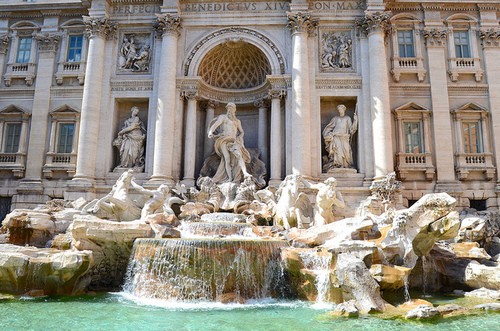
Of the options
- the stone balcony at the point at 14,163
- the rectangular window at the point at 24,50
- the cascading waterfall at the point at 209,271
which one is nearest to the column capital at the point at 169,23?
the rectangular window at the point at 24,50

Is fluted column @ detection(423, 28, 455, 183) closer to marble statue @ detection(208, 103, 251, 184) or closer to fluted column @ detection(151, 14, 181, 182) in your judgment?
marble statue @ detection(208, 103, 251, 184)

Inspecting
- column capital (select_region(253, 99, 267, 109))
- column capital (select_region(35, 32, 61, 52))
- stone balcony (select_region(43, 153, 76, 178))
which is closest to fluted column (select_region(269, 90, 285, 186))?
column capital (select_region(253, 99, 267, 109))

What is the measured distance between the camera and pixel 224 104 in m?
21.1

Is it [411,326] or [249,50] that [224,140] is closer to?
[249,50]

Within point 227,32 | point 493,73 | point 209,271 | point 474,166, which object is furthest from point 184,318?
point 493,73

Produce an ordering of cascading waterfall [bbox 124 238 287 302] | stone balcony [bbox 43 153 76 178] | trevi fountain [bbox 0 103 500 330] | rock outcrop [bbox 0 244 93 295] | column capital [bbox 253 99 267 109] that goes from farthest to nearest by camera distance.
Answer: column capital [bbox 253 99 267 109] < stone balcony [bbox 43 153 76 178] < cascading waterfall [bbox 124 238 287 302] < rock outcrop [bbox 0 244 93 295] < trevi fountain [bbox 0 103 500 330]

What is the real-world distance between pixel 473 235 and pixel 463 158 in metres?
5.04

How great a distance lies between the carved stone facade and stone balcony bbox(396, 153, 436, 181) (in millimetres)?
66

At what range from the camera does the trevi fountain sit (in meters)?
8.61

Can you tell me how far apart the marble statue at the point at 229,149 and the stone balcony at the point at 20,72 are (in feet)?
33.4

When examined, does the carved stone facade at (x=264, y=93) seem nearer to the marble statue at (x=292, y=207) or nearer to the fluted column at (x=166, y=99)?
the fluted column at (x=166, y=99)

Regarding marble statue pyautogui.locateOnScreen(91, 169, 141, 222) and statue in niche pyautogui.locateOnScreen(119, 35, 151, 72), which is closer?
marble statue pyautogui.locateOnScreen(91, 169, 141, 222)

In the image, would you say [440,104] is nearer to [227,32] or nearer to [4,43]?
[227,32]

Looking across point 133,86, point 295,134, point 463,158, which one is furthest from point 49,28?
point 463,158
